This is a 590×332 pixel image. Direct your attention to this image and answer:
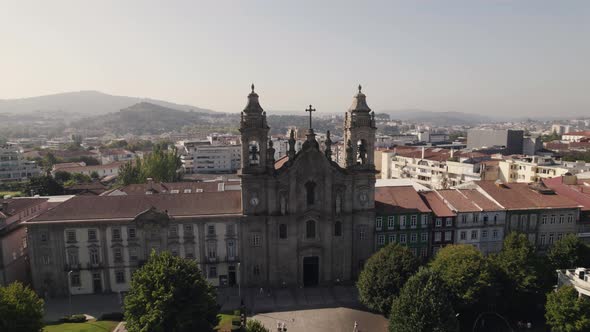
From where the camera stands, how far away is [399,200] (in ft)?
198

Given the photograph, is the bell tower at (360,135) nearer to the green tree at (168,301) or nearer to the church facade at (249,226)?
the church facade at (249,226)

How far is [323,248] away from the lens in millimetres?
56781

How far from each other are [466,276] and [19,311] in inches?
1768

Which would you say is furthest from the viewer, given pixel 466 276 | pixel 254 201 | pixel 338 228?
pixel 338 228

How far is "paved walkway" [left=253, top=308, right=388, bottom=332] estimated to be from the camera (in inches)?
1810

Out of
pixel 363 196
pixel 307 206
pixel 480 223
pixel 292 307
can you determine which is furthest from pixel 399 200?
pixel 292 307

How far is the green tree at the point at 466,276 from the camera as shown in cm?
4391

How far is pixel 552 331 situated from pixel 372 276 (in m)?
19.6

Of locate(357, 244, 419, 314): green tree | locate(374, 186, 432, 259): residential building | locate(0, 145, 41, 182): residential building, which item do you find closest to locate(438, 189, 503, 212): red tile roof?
locate(374, 186, 432, 259): residential building

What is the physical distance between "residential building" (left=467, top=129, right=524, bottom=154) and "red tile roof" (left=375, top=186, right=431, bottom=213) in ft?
359

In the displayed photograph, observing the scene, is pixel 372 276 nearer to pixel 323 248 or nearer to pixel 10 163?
pixel 323 248

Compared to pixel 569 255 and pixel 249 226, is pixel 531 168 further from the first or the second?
pixel 249 226

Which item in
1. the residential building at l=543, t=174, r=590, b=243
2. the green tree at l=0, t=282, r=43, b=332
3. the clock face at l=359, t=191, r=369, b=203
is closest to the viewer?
the green tree at l=0, t=282, r=43, b=332

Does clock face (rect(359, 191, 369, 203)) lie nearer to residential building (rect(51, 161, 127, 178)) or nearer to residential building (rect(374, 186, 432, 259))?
residential building (rect(374, 186, 432, 259))
